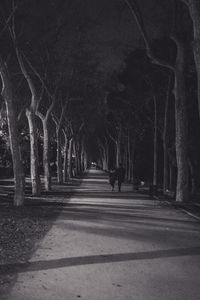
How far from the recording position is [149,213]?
55.3 feet

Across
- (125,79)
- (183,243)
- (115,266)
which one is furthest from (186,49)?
(125,79)

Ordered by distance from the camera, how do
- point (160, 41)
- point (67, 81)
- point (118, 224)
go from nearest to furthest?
point (118, 224), point (160, 41), point (67, 81)

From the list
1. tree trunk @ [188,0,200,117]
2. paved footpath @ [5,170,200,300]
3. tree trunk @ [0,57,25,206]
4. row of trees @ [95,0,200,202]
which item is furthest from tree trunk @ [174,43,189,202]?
paved footpath @ [5,170,200,300]

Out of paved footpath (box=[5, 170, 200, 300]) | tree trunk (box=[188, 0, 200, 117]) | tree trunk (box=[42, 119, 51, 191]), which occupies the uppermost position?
tree trunk (box=[188, 0, 200, 117])

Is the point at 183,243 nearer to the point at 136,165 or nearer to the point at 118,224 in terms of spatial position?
the point at 118,224

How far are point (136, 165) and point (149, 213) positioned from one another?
46.6m

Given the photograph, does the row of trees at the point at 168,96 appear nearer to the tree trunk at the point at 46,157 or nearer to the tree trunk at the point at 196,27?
the tree trunk at the point at 196,27

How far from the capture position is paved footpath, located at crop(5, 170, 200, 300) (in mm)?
5957

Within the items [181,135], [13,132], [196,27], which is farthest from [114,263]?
[181,135]

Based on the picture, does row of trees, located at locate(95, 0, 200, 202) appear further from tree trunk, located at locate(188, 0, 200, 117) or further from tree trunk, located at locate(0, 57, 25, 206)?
tree trunk, located at locate(0, 57, 25, 206)

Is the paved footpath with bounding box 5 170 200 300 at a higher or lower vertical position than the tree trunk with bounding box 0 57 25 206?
lower

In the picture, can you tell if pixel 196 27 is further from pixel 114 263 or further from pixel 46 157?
pixel 46 157

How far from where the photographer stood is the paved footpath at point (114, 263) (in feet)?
19.5

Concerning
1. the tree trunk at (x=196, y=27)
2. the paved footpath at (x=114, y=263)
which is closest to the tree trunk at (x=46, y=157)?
the paved footpath at (x=114, y=263)
